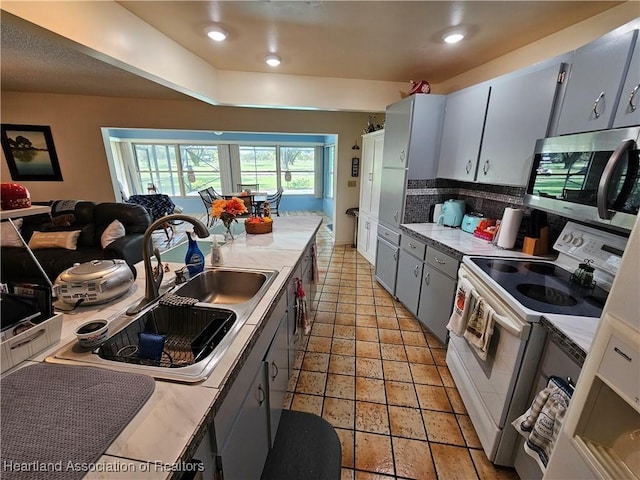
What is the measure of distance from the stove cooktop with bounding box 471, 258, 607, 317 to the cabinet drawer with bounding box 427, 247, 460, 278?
0.25 metres

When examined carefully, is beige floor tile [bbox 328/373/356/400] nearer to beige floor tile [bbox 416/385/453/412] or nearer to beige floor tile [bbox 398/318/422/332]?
beige floor tile [bbox 416/385/453/412]

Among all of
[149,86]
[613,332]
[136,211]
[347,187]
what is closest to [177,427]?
[613,332]

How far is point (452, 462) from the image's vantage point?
1454mm

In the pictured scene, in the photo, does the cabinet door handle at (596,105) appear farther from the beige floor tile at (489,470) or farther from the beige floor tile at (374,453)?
the beige floor tile at (374,453)

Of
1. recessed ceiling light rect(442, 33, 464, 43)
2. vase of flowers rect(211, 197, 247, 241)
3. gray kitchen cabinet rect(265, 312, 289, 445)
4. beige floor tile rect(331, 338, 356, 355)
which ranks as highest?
recessed ceiling light rect(442, 33, 464, 43)

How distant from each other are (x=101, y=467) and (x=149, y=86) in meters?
4.01

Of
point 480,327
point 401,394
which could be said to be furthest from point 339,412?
point 480,327

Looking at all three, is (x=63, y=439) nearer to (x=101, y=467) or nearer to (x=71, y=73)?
(x=101, y=467)

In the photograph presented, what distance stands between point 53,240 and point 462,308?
165 inches

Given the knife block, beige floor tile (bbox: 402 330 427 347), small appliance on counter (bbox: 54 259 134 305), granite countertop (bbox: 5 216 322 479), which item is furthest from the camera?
beige floor tile (bbox: 402 330 427 347)

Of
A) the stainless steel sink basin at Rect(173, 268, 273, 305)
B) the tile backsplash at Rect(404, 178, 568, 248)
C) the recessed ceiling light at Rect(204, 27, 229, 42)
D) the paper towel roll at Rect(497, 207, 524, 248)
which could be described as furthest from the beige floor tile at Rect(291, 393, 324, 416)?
the recessed ceiling light at Rect(204, 27, 229, 42)

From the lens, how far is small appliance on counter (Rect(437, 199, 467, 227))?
262 centimetres

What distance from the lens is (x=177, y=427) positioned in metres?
0.64

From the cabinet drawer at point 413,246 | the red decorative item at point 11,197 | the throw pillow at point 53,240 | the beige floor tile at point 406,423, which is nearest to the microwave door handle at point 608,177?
the cabinet drawer at point 413,246
